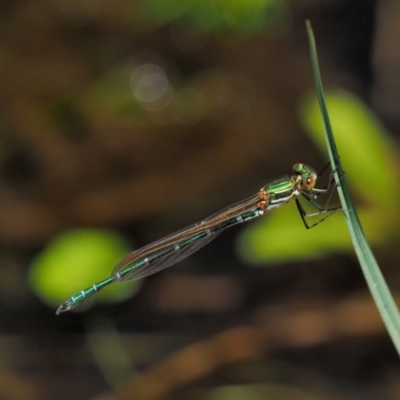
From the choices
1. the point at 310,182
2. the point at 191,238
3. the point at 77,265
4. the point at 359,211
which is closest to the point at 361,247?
the point at 310,182

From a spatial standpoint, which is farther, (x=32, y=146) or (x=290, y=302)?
(x=32, y=146)

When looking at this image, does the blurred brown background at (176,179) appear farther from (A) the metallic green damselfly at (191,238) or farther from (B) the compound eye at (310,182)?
(B) the compound eye at (310,182)

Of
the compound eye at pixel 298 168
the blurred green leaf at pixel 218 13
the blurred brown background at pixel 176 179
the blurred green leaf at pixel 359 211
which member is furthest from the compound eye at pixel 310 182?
the blurred green leaf at pixel 218 13

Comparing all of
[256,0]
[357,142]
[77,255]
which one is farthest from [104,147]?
[357,142]

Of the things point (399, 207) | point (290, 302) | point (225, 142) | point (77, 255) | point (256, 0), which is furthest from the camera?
point (225, 142)

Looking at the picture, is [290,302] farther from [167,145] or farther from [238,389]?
[167,145]

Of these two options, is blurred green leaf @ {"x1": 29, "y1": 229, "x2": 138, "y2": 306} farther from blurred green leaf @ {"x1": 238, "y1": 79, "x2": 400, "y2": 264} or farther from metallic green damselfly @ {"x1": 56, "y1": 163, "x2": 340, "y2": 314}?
blurred green leaf @ {"x1": 238, "y1": 79, "x2": 400, "y2": 264}

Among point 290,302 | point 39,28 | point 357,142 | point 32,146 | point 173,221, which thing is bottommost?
point 290,302
